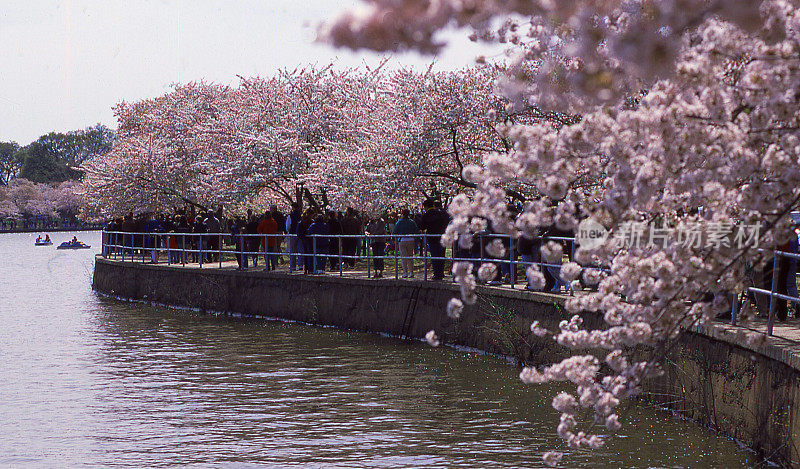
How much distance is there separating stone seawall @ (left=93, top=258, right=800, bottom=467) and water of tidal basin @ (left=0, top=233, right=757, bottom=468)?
35 centimetres

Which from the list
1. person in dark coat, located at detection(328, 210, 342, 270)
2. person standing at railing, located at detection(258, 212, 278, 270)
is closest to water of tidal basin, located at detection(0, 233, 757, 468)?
person in dark coat, located at detection(328, 210, 342, 270)

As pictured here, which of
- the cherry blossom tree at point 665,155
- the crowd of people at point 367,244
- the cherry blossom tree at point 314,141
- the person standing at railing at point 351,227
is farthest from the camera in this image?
the cherry blossom tree at point 314,141

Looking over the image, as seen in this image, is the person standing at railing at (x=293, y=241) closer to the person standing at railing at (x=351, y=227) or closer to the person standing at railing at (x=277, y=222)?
the person standing at railing at (x=277, y=222)

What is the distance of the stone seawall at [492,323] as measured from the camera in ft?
33.3

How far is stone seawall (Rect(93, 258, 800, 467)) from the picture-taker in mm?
10164

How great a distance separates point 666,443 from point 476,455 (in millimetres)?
1933

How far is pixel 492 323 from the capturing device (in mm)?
18141

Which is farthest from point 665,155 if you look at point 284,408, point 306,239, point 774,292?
point 306,239

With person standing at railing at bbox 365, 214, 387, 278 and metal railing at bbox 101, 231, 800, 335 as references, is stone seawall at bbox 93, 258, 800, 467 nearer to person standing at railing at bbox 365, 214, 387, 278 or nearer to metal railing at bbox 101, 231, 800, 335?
metal railing at bbox 101, 231, 800, 335

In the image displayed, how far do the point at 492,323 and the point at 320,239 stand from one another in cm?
→ 774

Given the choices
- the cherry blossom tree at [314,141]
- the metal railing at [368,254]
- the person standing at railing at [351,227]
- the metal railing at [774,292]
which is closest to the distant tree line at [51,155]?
the cherry blossom tree at [314,141]

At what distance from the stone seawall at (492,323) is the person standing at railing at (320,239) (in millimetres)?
721

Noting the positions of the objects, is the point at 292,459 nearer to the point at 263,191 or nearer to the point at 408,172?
the point at 408,172

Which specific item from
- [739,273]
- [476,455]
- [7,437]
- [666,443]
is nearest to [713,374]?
[666,443]
